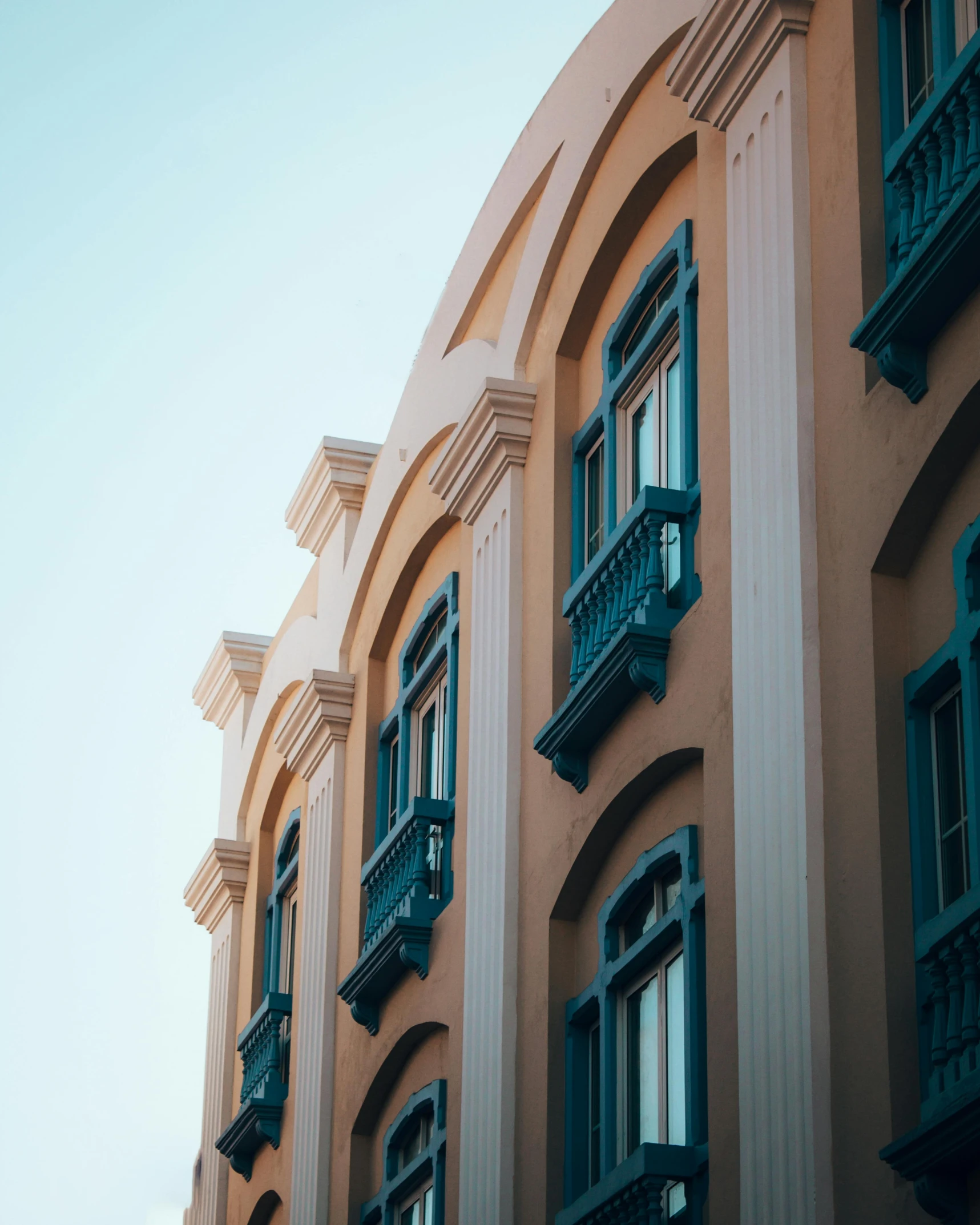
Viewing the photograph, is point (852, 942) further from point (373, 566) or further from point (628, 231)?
point (373, 566)

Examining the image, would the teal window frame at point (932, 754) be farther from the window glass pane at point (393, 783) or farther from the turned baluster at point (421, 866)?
the window glass pane at point (393, 783)

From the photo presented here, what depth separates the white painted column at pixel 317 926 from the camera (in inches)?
685

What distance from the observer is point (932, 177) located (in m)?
9.20

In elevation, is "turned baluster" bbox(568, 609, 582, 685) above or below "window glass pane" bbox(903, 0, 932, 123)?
below

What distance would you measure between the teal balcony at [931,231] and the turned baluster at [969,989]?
235 cm

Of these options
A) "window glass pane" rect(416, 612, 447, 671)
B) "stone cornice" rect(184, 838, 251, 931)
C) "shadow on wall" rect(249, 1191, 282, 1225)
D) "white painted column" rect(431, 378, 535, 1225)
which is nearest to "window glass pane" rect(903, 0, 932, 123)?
"white painted column" rect(431, 378, 535, 1225)

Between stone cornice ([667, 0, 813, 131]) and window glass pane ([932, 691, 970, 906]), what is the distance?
3894 millimetres

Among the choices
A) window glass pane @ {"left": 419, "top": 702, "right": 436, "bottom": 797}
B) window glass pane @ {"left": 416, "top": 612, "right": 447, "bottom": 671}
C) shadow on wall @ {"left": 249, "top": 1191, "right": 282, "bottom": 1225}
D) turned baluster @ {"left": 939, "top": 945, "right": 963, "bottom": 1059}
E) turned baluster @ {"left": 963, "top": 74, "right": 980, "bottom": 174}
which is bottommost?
turned baluster @ {"left": 939, "top": 945, "right": 963, "bottom": 1059}

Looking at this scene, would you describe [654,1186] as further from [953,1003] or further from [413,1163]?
[413,1163]

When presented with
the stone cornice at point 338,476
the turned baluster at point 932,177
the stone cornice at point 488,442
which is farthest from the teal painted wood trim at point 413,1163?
the turned baluster at point 932,177

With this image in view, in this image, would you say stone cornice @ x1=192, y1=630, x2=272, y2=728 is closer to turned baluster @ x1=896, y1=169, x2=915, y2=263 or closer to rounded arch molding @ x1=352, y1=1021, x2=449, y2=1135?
rounded arch molding @ x1=352, y1=1021, x2=449, y2=1135

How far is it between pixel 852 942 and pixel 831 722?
1016 mm

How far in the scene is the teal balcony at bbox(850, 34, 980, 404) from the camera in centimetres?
849

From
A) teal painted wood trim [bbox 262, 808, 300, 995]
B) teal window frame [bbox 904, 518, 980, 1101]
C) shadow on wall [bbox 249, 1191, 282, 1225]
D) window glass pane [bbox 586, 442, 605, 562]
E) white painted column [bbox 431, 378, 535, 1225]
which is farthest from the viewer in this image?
teal painted wood trim [bbox 262, 808, 300, 995]
